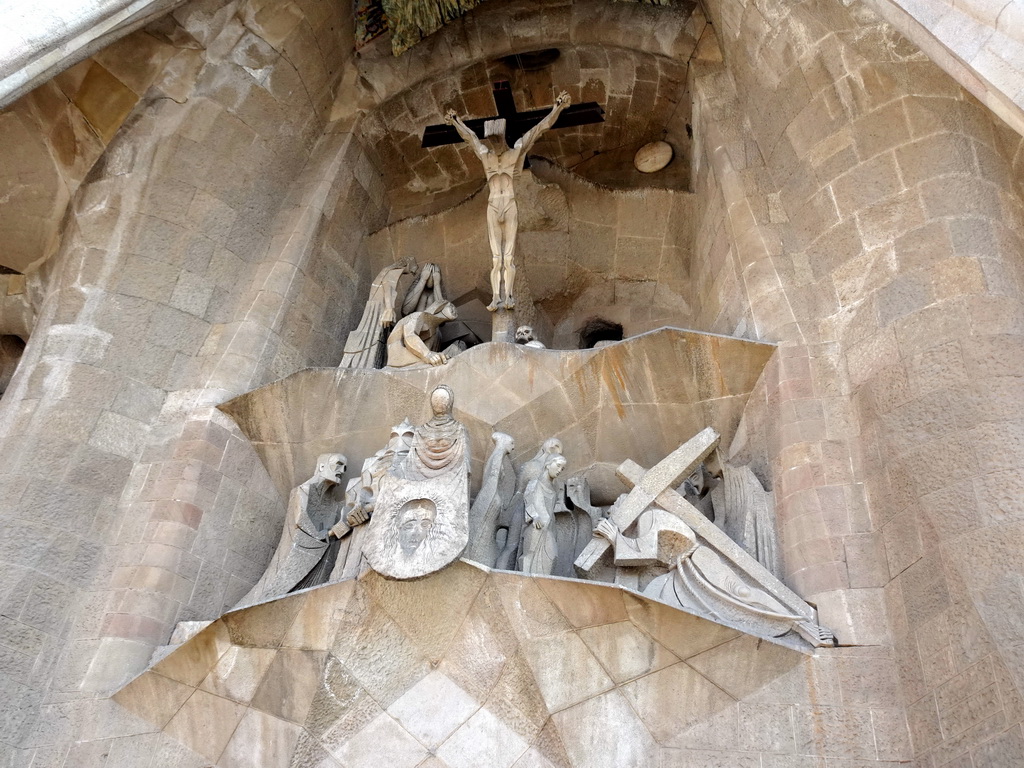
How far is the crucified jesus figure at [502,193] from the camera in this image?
8.90 metres

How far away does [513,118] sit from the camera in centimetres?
1024

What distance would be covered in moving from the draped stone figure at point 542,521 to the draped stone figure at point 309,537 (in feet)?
3.83

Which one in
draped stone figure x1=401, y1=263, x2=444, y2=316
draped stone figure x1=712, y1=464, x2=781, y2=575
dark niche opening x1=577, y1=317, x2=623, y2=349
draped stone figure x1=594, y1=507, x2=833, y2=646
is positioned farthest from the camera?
dark niche opening x1=577, y1=317, x2=623, y2=349

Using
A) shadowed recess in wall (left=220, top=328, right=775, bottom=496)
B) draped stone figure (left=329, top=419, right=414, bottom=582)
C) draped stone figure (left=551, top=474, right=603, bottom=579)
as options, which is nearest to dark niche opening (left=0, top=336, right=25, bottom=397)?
shadowed recess in wall (left=220, top=328, right=775, bottom=496)

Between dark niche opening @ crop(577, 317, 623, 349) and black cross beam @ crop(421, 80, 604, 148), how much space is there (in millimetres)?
1855

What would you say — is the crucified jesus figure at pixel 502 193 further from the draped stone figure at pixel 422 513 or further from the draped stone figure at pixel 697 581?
the draped stone figure at pixel 697 581

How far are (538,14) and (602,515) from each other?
222 inches

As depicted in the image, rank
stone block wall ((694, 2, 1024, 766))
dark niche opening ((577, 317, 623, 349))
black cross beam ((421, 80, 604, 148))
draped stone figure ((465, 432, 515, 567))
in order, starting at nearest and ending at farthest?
stone block wall ((694, 2, 1024, 766)), draped stone figure ((465, 432, 515, 567)), dark niche opening ((577, 317, 623, 349)), black cross beam ((421, 80, 604, 148))

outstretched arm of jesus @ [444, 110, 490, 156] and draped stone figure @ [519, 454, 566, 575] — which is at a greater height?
outstretched arm of jesus @ [444, 110, 490, 156]

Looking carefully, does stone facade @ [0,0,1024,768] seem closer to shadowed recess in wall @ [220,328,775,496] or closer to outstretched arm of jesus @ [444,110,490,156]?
shadowed recess in wall @ [220,328,775,496]

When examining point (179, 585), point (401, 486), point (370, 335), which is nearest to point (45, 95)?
point (370, 335)

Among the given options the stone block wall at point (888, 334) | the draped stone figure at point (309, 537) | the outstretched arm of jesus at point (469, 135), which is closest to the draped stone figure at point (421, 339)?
the draped stone figure at point (309, 537)

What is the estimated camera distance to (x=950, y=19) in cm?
583

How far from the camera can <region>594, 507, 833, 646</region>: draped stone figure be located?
19.4 ft
